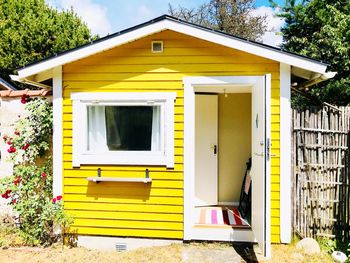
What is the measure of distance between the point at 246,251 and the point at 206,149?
2.25 meters

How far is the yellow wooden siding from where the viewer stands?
4711mm

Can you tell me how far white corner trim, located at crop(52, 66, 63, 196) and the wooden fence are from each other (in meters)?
3.59

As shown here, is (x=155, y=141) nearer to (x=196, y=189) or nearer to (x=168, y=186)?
(x=168, y=186)

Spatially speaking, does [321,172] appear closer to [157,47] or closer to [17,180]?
[157,47]

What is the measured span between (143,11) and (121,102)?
2451cm

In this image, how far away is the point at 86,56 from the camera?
4746mm

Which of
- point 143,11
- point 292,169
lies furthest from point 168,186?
point 143,11

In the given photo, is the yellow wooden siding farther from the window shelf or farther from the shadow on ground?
the shadow on ground

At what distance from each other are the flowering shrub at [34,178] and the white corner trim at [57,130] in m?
0.22

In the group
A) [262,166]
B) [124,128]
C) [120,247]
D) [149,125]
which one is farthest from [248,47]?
[120,247]

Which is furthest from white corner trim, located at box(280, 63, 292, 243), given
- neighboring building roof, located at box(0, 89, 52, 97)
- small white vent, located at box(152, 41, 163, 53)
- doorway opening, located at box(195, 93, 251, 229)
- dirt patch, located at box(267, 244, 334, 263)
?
neighboring building roof, located at box(0, 89, 52, 97)

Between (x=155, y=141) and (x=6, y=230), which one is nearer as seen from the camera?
(x=155, y=141)

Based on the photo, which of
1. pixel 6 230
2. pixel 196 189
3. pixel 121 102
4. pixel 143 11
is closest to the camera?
pixel 121 102

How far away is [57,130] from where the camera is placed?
4.95 meters
